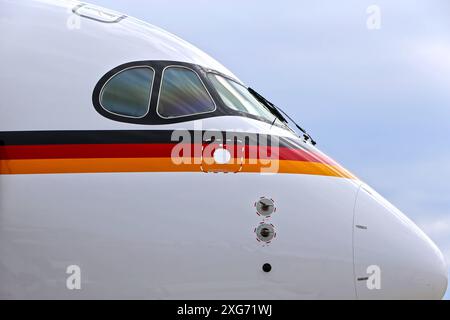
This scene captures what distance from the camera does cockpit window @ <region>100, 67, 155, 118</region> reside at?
818 centimetres

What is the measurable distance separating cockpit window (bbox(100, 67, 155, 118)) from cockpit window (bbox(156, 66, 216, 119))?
0.50 feet

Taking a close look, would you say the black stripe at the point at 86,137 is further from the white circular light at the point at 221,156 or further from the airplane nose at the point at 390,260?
the airplane nose at the point at 390,260

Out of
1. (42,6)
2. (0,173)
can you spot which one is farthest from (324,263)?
(42,6)

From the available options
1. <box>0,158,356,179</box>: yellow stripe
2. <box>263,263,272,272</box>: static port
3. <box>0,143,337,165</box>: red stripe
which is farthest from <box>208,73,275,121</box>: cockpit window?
<box>263,263,272,272</box>: static port

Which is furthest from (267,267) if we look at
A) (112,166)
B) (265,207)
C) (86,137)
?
(86,137)

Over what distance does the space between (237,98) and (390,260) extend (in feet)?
7.94

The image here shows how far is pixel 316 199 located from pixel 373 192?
2.50 ft

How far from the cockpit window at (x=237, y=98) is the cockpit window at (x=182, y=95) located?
190 millimetres

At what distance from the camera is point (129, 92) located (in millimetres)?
8266

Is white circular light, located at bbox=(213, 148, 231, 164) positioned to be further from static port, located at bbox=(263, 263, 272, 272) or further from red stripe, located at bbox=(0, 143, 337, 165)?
static port, located at bbox=(263, 263, 272, 272)

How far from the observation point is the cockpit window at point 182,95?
824cm

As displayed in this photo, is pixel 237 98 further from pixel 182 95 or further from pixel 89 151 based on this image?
pixel 89 151

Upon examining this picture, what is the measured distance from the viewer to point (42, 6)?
8.92m
